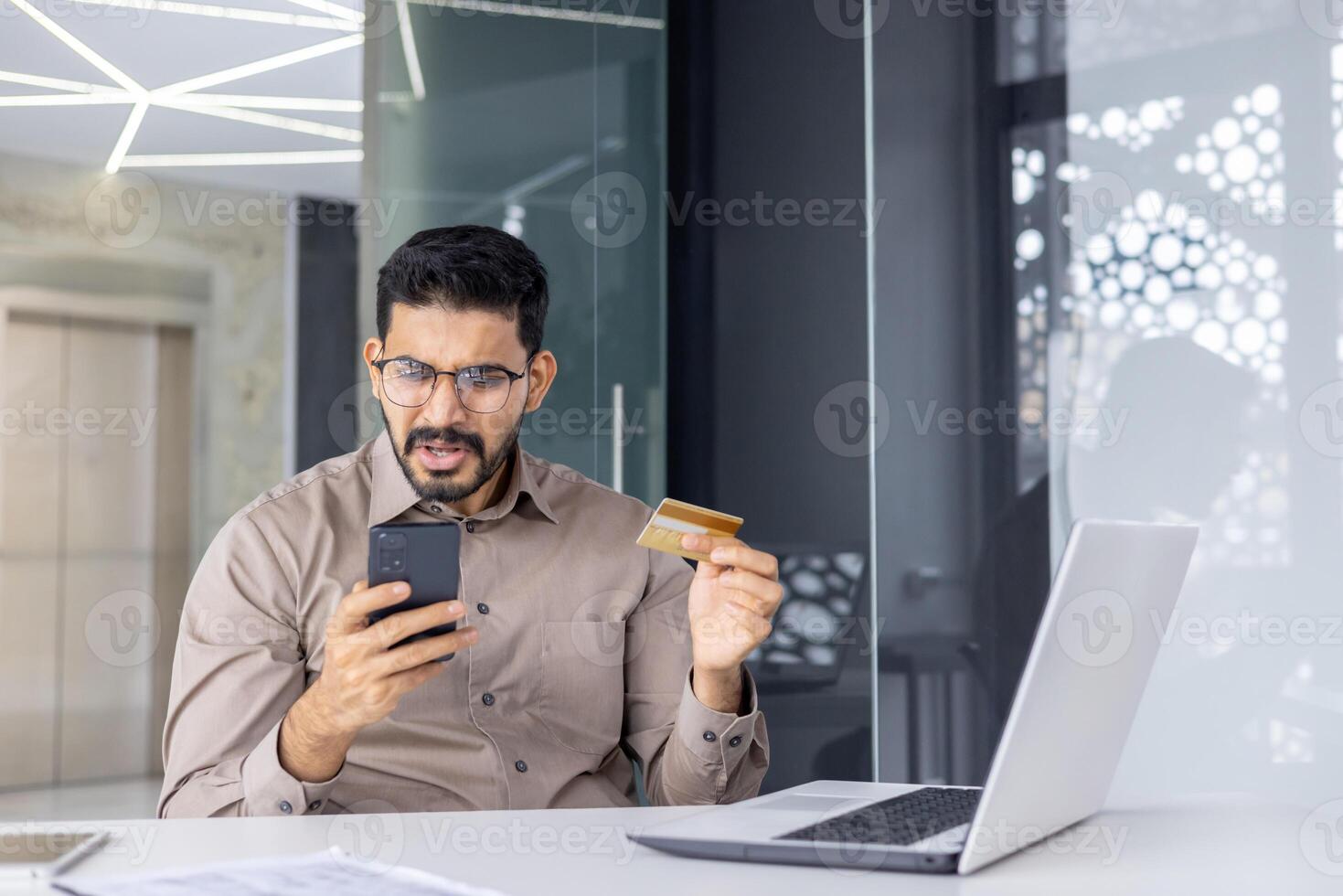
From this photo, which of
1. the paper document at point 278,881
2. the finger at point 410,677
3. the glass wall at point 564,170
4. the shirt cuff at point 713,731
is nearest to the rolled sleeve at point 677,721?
the shirt cuff at point 713,731

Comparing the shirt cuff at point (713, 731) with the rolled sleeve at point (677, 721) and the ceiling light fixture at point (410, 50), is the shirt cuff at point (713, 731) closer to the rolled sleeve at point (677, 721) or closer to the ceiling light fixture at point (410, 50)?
the rolled sleeve at point (677, 721)

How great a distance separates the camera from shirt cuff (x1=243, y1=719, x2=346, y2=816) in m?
1.41

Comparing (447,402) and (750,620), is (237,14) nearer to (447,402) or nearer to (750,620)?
(447,402)

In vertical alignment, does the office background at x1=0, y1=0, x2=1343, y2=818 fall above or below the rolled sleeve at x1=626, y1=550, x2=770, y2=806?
above

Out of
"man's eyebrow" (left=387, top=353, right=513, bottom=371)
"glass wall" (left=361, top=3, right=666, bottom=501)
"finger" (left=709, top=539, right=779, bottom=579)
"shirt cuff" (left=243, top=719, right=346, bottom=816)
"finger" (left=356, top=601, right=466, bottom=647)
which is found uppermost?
"glass wall" (left=361, top=3, right=666, bottom=501)

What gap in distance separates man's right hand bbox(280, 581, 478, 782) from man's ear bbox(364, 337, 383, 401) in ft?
1.61

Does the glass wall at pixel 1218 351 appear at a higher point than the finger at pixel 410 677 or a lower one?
higher

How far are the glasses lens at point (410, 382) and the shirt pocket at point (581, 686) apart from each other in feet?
1.17

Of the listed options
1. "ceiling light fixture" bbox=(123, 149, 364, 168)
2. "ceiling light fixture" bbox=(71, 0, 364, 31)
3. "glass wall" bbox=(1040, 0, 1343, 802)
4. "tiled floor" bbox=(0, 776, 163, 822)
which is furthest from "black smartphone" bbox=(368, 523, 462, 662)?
"ceiling light fixture" bbox=(71, 0, 364, 31)

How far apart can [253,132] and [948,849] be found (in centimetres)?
303

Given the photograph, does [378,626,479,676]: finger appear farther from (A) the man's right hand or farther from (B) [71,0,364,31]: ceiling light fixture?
(B) [71,0,364,31]: ceiling light fixture

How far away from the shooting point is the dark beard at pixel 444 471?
171cm

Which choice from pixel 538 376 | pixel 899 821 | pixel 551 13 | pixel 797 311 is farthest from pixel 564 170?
pixel 899 821

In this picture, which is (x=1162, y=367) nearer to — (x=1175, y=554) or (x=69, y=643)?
(x=1175, y=554)
